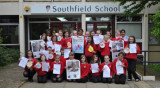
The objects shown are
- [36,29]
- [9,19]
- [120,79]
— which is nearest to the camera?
[120,79]

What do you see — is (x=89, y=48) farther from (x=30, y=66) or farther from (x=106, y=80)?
(x=30, y=66)

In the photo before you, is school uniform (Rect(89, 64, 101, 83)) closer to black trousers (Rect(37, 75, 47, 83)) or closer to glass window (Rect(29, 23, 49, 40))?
black trousers (Rect(37, 75, 47, 83))

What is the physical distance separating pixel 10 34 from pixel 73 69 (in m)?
8.03

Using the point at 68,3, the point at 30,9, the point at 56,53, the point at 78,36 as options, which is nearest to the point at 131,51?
the point at 78,36

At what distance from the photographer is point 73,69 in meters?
8.06

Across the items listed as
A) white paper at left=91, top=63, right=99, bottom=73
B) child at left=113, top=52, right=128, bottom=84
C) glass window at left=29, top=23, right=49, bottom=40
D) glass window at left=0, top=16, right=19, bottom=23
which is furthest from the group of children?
glass window at left=0, top=16, right=19, bottom=23

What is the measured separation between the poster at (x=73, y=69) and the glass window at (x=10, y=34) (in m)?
7.69

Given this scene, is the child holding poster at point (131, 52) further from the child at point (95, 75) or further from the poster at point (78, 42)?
the poster at point (78, 42)

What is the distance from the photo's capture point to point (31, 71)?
815 cm

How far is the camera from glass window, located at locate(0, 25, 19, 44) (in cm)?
1456

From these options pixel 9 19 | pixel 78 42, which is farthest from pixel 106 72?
pixel 9 19

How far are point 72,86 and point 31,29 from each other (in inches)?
331

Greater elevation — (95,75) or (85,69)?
(85,69)

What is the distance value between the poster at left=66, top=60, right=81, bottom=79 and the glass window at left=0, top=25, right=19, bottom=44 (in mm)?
7686
